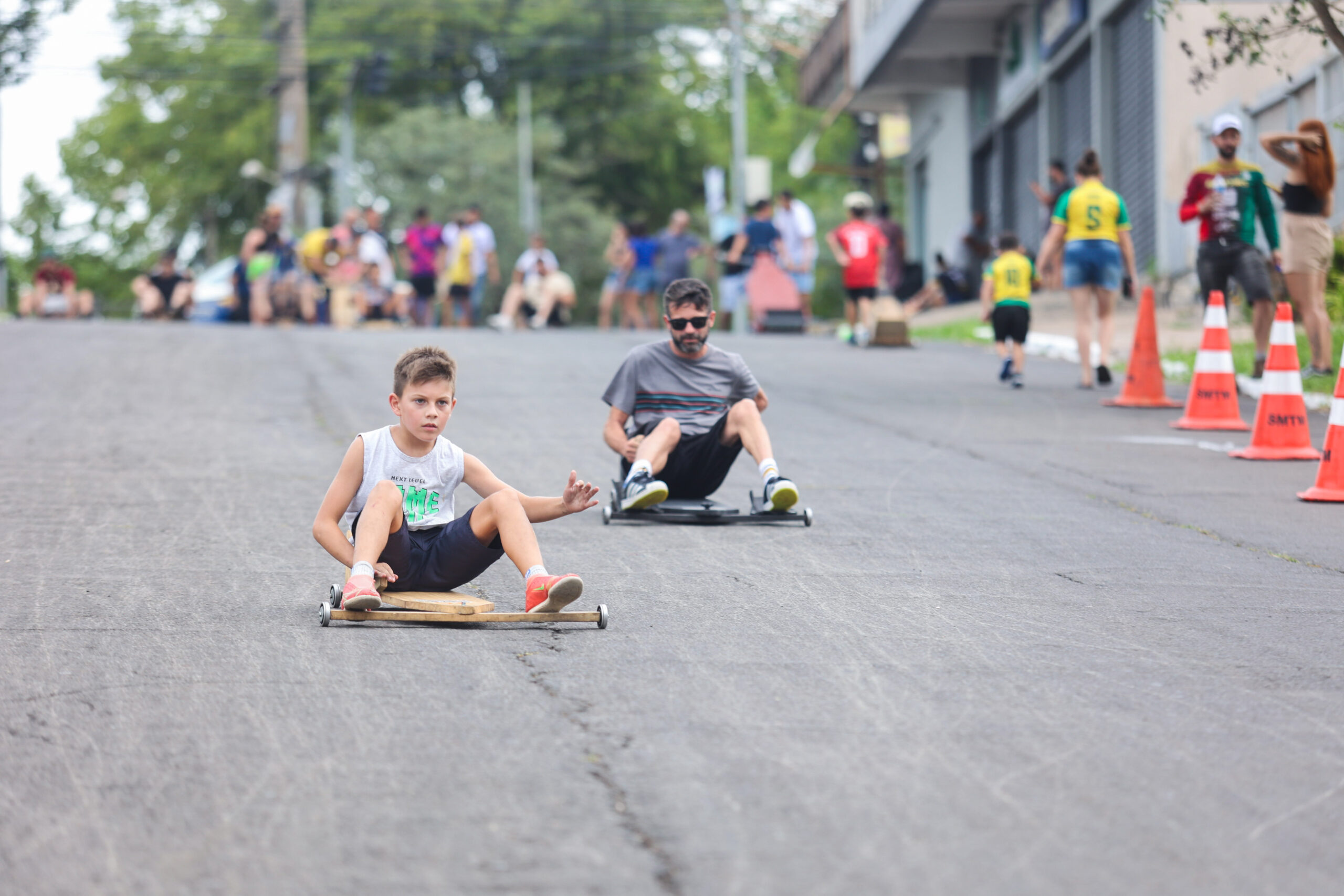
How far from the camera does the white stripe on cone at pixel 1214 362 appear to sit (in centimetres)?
1274

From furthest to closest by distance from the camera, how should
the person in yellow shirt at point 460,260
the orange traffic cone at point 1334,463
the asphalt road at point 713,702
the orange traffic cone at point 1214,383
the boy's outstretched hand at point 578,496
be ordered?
the person in yellow shirt at point 460,260, the orange traffic cone at point 1214,383, the orange traffic cone at point 1334,463, the boy's outstretched hand at point 578,496, the asphalt road at point 713,702

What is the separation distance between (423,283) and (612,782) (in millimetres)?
24059

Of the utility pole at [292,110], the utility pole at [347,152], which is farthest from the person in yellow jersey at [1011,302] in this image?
the utility pole at [347,152]

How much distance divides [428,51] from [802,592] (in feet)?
186

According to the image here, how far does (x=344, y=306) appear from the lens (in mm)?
27688

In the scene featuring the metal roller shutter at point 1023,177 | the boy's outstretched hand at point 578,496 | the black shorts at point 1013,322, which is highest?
the metal roller shutter at point 1023,177

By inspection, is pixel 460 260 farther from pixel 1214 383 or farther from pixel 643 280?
pixel 1214 383

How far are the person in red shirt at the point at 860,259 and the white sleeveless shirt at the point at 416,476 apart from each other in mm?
17081

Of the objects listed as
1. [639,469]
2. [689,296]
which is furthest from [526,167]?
[639,469]

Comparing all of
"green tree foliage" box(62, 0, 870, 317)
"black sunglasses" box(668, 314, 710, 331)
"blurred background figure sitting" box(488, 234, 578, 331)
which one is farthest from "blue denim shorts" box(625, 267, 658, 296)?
"green tree foliage" box(62, 0, 870, 317)

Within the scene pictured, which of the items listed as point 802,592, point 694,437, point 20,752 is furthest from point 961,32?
point 20,752

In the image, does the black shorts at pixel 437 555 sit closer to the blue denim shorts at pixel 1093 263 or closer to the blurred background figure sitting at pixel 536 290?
the blue denim shorts at pixel 1093 263

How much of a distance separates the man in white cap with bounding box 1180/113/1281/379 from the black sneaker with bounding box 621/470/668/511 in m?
7.36

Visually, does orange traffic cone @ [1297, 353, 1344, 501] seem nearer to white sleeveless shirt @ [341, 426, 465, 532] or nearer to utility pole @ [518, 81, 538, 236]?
white sleeveless shirt @ [341, 426, 465, 532]
